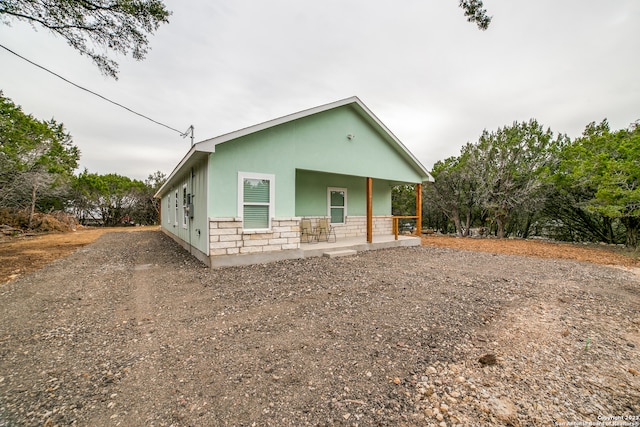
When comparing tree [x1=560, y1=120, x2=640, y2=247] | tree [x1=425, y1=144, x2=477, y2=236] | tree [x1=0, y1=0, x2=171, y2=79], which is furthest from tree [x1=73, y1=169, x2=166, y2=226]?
tree [x1=560, y1=120, x2=640, y2=247]

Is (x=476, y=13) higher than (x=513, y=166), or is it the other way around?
(x=476, y=13)

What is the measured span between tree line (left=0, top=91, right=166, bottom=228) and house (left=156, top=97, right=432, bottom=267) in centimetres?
965

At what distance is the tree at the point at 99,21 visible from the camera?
5953mm

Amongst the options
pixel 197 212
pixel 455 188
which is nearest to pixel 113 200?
pixel 197 212

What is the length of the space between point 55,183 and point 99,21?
14307 mm

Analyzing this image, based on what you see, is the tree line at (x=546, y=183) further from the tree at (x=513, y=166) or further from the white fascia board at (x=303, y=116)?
the white fascia board at (x=303, y=116)

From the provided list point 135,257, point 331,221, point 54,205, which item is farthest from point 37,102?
point 331,221

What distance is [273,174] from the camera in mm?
6664

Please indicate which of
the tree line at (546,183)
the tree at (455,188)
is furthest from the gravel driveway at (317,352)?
the tree at (455,188)

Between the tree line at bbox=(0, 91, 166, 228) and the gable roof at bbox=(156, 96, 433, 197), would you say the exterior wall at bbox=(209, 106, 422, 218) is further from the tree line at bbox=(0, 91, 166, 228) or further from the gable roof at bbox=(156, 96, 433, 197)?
the tree line at bbox=(0, 91, 166, 228)

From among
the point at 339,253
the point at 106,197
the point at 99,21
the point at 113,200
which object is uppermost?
the point at 99,21

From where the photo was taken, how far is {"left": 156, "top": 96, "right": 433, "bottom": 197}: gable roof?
5.60 meters

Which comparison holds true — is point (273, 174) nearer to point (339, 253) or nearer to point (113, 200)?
point (339, 253)

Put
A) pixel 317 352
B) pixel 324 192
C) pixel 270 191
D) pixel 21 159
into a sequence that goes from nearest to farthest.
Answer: pixel 317 352 → pixel 270 191 → pixel 324 192 → pixel 21 159
